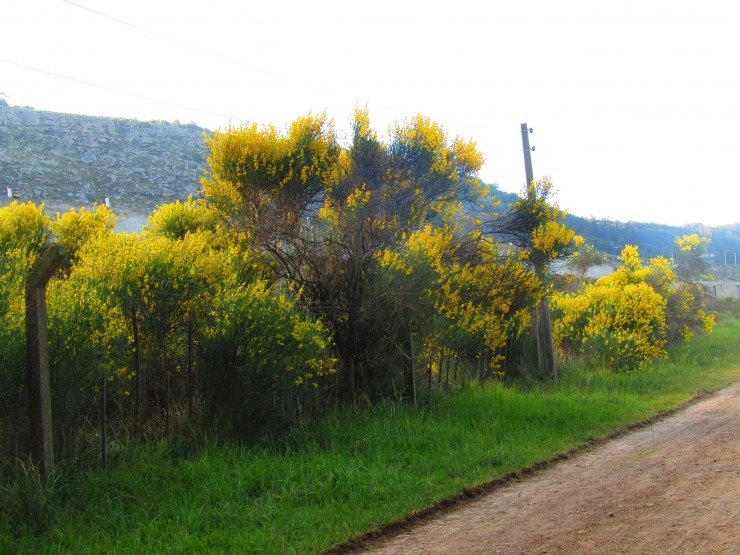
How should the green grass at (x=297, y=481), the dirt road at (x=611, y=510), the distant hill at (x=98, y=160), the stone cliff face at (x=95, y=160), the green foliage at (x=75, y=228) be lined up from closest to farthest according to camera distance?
the dirt road at (x=611, y=510), the green grass at (x=297, y=481), the green foliage at (x=75, y=228), the distant hill at (x=98, y=160), the stone cliff face at (x=95, y=160)

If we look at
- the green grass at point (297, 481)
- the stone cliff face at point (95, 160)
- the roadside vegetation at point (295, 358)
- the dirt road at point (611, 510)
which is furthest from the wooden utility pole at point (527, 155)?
the stone cliff face at point (95, 160)

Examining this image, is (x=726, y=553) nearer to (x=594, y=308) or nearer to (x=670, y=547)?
(x=670, y=547)

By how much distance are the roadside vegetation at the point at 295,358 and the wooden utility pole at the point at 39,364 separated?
0.19 m

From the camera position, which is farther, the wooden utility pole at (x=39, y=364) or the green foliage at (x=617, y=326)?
the green foliage at (x=617, y=326)

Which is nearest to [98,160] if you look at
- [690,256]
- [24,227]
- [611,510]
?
[24,227]

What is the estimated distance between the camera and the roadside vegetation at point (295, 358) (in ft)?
22.1

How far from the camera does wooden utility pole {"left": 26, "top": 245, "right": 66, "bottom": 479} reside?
6.51 meters

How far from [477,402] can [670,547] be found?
21.4 feet

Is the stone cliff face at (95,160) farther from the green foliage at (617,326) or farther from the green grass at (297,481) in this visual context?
the green grass at (297,481)

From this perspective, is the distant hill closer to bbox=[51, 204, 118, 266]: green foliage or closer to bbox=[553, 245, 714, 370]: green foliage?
bbox=[553, 245, 714, 370]: green foliage

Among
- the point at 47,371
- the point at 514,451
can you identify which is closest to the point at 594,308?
the point at 514,451

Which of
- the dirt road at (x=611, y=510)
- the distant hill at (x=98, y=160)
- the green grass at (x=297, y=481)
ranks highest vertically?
the distant hill at (x=98, y=160)

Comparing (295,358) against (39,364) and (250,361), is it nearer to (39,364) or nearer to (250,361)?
(250,361)

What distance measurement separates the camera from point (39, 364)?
652cm
